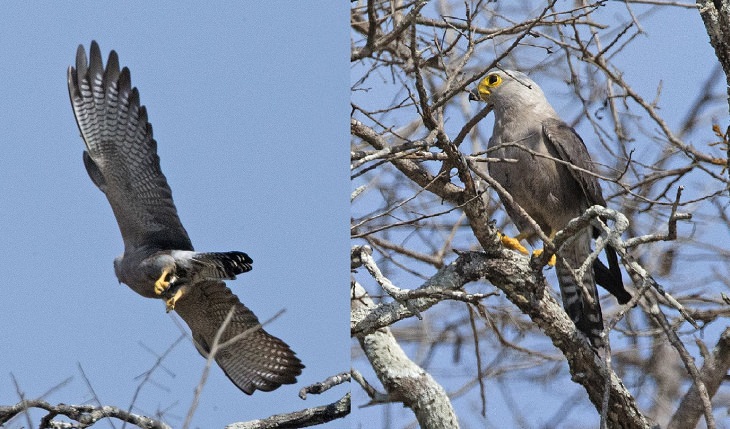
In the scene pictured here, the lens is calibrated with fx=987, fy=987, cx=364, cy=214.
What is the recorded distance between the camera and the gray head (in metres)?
3.63

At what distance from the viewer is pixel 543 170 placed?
3.48 metres

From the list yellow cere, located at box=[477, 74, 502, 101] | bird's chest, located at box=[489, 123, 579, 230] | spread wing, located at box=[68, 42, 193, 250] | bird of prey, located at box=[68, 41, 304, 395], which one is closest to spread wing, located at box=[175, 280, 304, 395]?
bird of prey, located at box=[68, 41, 304, 395]

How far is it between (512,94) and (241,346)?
1549mm

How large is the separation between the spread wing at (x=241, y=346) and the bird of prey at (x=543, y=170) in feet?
3.97

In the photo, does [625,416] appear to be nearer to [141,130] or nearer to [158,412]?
[158,412]

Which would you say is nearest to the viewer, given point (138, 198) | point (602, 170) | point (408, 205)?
point (408, 205)

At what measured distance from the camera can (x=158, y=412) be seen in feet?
8.68

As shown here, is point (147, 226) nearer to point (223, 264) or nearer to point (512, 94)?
point (223, 264)

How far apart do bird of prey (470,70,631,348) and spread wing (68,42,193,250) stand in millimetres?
1437

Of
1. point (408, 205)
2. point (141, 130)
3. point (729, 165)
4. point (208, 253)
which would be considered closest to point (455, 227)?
point (408, 205)

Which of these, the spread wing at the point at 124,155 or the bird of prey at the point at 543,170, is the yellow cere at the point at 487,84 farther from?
the spread wing at the point at 124,155

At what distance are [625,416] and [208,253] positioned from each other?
1.77 metres

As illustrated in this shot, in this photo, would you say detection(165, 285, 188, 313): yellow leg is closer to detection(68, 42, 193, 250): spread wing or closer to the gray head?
detection(68, 42, 193, 250): spread wing

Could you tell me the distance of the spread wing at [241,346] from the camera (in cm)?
409
